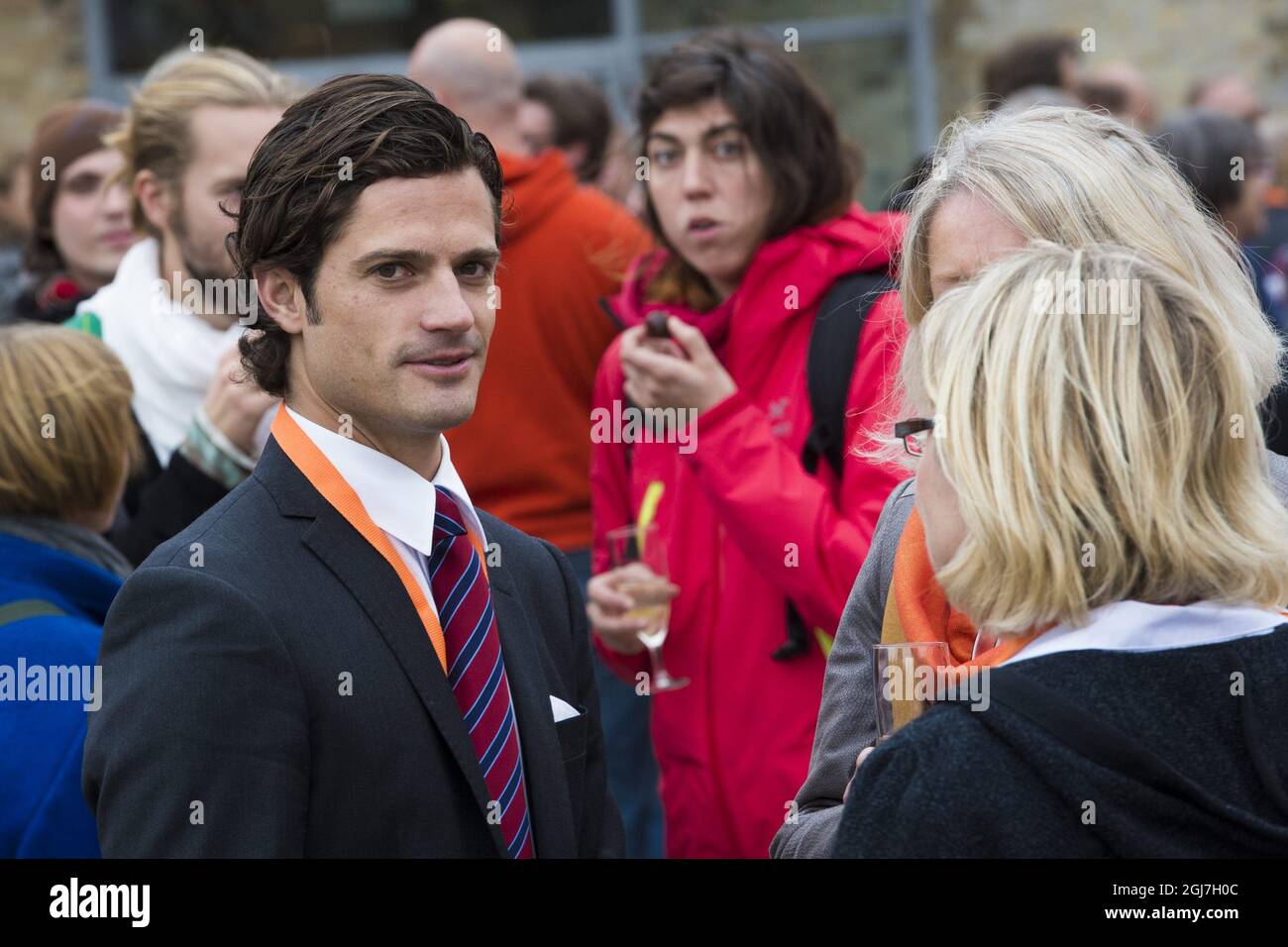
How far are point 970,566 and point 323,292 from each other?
962mm

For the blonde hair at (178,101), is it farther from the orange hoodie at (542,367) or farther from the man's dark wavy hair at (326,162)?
the man's dark wavy hair at (326,162)

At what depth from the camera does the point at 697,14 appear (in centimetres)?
1027

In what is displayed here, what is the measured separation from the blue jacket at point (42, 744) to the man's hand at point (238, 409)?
2.22 ft

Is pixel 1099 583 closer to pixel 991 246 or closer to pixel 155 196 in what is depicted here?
pixel 991 246

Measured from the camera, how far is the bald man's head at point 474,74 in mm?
4488

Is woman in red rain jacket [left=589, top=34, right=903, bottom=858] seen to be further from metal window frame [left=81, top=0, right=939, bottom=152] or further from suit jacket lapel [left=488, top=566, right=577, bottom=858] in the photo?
metal window frame [left=81, top=0, right=939, bottom=152]

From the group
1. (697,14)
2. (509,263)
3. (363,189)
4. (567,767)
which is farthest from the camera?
(697,14)

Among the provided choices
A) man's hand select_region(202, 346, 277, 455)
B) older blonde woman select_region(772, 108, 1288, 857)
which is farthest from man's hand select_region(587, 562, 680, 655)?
older blonde woman select_region(772, 108, 1288, 857)

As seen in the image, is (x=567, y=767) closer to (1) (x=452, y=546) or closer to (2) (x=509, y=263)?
(1) (x=452, y=546)

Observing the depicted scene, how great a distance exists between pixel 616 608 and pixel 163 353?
126 centimetres

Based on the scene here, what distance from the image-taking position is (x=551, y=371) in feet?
13.7

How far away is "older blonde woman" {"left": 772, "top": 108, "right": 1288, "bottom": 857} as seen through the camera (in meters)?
2.08

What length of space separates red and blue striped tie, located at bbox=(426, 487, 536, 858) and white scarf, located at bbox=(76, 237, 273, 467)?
4.98 feet
